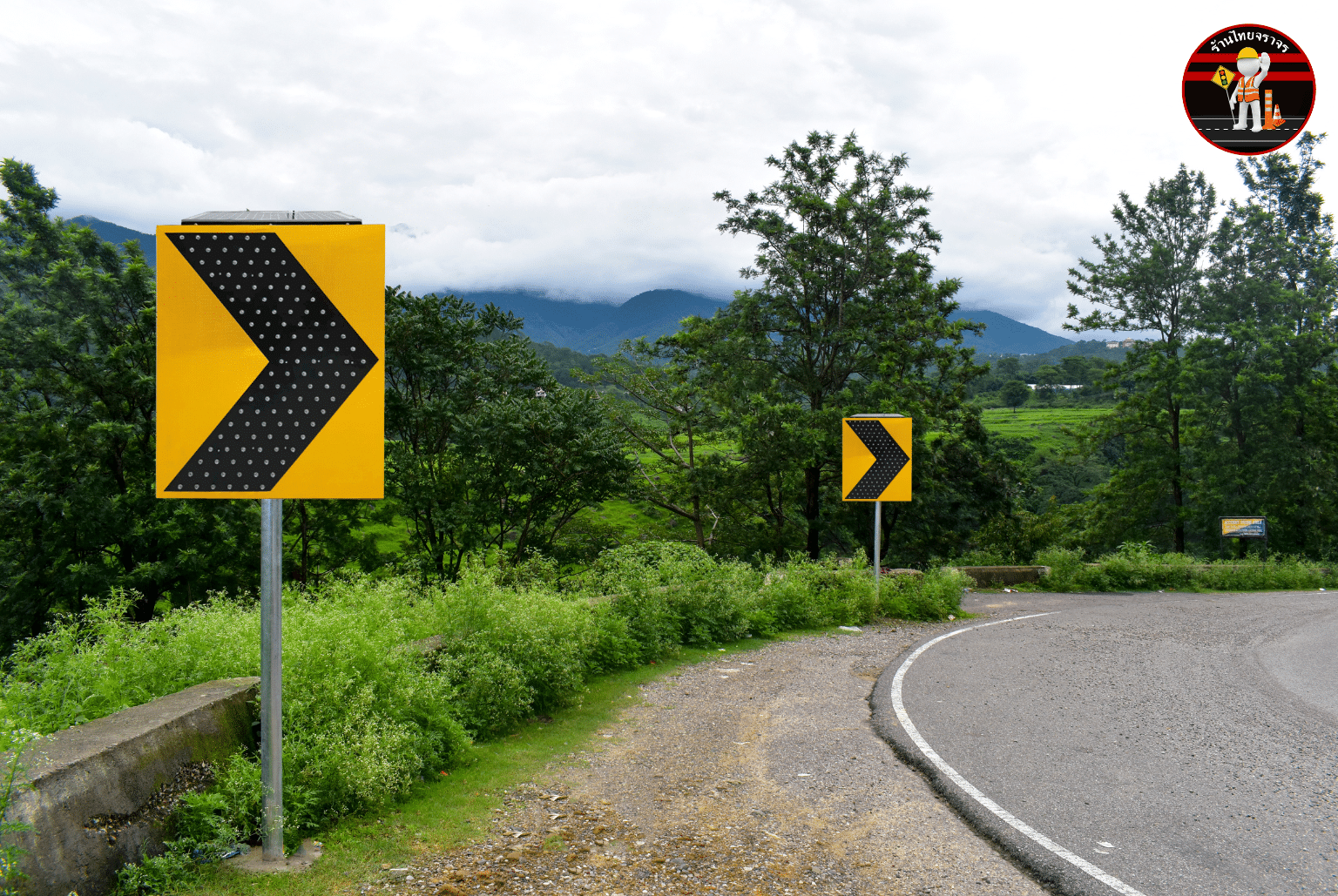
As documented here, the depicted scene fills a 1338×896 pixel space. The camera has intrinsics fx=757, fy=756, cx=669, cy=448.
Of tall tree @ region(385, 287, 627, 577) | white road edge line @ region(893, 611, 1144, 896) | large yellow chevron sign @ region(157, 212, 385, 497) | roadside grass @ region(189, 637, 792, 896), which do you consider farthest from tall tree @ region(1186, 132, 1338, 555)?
→ large yellow chevron sign @ region(157, 212, 385, 497)

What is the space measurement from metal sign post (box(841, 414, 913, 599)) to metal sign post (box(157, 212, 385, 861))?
39.2 ft

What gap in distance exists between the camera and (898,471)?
585 inches

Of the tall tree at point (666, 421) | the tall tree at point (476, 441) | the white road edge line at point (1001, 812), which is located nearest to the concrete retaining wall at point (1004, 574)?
the tall tree at point (666, 421)

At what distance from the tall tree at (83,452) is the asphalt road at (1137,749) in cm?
1689

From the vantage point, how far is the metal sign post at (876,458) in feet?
48.7

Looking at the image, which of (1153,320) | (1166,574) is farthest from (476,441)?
(1153,320)

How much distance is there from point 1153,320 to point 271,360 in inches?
1559

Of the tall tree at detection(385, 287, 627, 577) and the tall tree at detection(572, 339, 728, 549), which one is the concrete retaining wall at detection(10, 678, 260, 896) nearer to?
the tall tree at detection(385, 287, 627, 577)

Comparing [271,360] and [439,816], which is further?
[439,816]

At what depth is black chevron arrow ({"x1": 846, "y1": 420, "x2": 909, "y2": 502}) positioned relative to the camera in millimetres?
14875

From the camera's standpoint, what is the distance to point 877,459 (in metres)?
15.0

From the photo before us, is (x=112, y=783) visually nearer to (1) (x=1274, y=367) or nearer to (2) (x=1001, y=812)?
(2) (x=1001, y=812)

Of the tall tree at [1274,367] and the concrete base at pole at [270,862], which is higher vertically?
the tall tree at [1274,367]

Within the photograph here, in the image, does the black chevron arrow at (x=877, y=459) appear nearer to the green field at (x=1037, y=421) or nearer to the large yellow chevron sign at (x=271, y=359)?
the large yellow chevron sign at (x=271, y=359)
